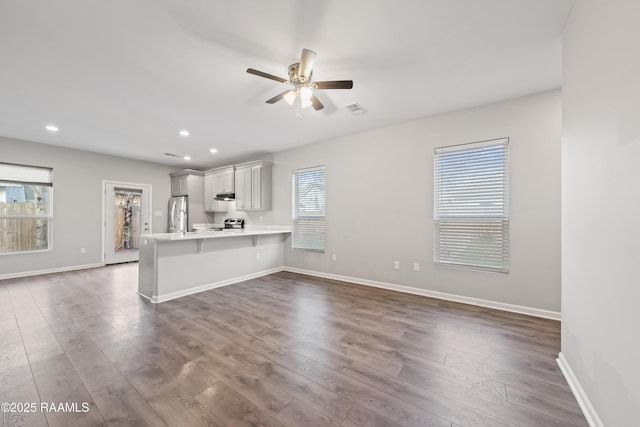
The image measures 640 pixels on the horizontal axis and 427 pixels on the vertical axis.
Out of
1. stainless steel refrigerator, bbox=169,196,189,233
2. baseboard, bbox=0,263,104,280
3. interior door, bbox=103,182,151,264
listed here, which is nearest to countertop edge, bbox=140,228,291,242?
interior door, bbox=103,182,151,264

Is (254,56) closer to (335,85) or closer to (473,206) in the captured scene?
(335,85)

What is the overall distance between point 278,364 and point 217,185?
5620mm

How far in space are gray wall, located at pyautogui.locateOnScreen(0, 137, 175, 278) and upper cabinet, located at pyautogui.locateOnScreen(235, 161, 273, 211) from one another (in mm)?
2933

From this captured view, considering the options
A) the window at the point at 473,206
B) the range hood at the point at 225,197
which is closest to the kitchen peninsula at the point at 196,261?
the range hood at the point at 225,197

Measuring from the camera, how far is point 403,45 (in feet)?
7.14

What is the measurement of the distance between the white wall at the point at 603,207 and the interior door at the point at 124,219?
24.3 ft

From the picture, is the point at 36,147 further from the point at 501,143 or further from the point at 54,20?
the point at 501,143

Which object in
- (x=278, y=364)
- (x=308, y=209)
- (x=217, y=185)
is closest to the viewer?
(x=278, y=364)

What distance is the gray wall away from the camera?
480 centimetres

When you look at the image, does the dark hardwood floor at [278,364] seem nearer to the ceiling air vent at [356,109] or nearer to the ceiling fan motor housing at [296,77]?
the ceiling fan motor housing at [296,77]

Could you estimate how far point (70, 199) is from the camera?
212 inches

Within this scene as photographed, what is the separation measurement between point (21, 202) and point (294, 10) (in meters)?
6.62

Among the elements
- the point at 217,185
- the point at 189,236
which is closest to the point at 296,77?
the point at 189,236

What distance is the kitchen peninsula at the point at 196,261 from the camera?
3.49m
